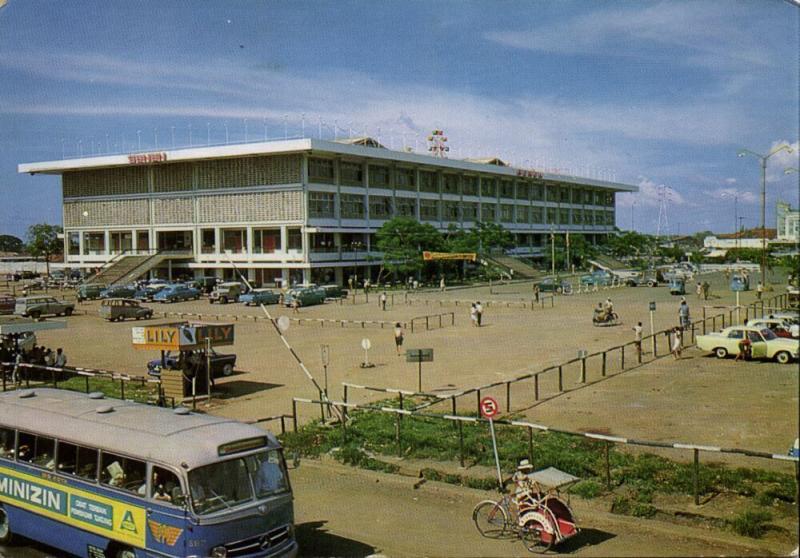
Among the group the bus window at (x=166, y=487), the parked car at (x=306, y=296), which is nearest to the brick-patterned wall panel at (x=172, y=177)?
the parked car at (x=306, y=296)

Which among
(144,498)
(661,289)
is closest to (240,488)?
(144,498)

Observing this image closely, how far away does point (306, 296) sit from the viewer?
49719 millimetres

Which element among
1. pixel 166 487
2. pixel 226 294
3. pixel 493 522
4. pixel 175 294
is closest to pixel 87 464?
pixel 166 487

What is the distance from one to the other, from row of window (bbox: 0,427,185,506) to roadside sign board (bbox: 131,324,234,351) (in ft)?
28.5

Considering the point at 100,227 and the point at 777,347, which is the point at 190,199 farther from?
the point at 777,347

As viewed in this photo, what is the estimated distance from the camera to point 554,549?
8.52 meters

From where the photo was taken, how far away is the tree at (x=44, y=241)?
280ft

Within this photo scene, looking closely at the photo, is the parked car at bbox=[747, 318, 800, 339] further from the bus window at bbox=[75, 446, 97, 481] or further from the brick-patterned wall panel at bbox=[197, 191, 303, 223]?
the brick-patterned wall panel at bbox=[197, 191, 303, 223]

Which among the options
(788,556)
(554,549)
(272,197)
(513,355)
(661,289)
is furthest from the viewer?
(272,197)

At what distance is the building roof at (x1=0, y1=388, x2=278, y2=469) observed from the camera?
309 inches

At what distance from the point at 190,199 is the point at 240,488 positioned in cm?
6655

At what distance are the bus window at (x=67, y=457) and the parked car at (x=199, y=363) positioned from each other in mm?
10797

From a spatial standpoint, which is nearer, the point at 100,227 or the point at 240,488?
the point at 240,488

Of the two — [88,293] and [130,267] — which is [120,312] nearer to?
[88,293]
